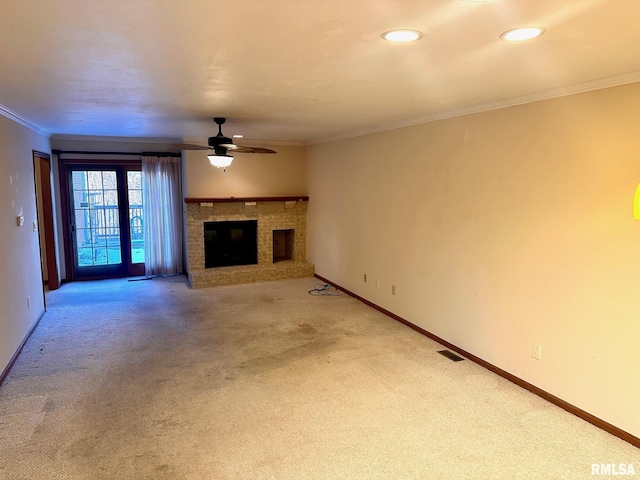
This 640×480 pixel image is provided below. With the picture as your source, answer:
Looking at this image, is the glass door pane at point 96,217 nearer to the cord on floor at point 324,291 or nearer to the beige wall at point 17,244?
the beige wall at point 17,244

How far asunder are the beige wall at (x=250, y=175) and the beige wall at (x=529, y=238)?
236cm

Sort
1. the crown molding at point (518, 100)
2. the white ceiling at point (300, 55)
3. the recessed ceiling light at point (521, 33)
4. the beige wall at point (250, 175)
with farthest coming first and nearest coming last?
the beige wall at point (250, 175) → the crown molding at point (518, 100) → the recessed ceiling light at point (521, 33) → the white ceiling at point (300, 55)

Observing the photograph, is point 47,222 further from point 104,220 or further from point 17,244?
point 17,244

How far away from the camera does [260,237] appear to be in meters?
7.06

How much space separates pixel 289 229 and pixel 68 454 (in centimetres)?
524

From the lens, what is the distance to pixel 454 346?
408 centimetres

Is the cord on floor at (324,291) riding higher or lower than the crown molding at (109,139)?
lower

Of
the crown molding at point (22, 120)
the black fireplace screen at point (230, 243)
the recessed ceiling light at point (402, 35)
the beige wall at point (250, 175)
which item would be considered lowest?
the black fireplace screen at point (230, 243)

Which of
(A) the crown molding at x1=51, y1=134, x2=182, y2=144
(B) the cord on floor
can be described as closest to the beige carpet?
(B) the cord on floor

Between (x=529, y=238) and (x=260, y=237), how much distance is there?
15.3ft

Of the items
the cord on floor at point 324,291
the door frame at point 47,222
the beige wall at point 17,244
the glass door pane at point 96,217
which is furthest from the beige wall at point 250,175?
the beige wall at point 17,244

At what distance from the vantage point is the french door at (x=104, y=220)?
260 inches

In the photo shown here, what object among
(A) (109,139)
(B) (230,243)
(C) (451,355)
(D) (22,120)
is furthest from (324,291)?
(D) (22,120)

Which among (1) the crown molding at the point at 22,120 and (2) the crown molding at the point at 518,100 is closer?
(2) the crown molding at the point at 518,100
